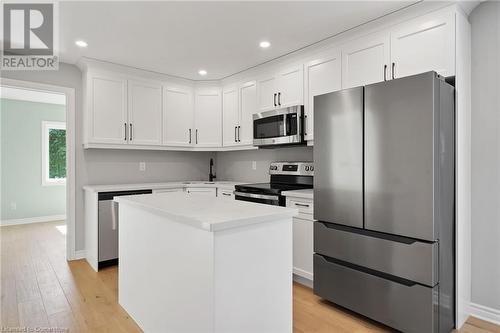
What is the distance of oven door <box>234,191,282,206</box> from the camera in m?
3.08

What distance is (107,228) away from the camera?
3.43m

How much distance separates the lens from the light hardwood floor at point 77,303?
221cm

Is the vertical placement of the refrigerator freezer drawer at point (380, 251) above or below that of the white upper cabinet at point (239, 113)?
below

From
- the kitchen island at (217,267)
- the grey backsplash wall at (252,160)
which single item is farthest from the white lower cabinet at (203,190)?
the kitchen island at (217,267)

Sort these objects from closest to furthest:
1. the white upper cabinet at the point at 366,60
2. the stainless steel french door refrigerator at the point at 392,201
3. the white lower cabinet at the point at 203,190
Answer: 1. the stainless steel french door refrigerator at the point at 392,201
2. the white upper cabinet at the point at 366,60
3. the white lower cabinet at the point at 203,190

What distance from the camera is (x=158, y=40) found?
2.98 metres

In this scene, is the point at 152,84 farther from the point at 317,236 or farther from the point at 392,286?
the point at 392,286

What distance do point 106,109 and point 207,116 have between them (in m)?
1.36

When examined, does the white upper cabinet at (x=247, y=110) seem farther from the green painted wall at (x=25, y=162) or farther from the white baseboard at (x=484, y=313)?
the green painted wall at (x=25, y=162)

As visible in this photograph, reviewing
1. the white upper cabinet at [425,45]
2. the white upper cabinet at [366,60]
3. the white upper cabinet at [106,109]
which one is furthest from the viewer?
the white upper cabinet at [106,109]

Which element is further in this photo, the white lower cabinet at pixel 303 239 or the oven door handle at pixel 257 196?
the oven door handle at pixel 257 196

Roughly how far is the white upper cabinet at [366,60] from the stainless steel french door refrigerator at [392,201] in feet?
1.40

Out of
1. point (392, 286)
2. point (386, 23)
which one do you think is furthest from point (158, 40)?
point (392, 286)

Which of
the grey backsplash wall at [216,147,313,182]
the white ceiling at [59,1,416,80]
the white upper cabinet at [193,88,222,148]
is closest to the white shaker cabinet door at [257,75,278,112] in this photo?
the white ceiling at [59,1,416,80]
